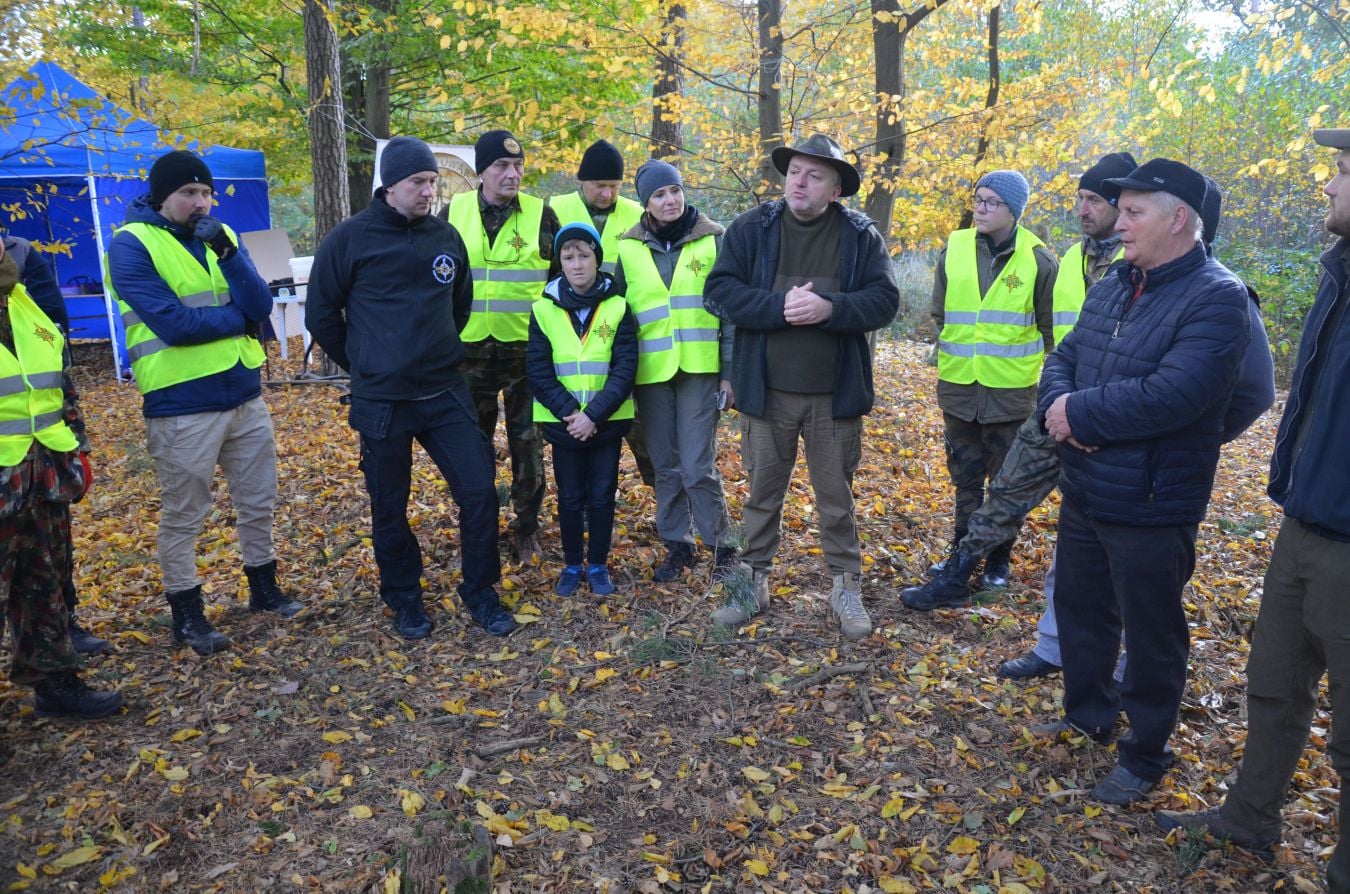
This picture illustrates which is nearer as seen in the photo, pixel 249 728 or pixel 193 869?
pixel 193 869

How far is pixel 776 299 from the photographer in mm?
4238

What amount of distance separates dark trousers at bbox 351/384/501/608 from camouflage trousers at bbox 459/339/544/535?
581mm

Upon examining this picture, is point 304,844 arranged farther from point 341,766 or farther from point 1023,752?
point 1023,752

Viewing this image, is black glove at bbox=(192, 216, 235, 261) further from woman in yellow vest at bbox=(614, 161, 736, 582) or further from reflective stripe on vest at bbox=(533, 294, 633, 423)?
woman in yellow vest at bbox=(614, 161, 736, 582)

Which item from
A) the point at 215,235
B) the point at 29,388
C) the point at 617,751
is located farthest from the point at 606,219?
the point at 617,751

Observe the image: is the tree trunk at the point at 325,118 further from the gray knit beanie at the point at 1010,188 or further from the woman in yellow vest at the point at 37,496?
the gray knit beanie at the point at 1010,188

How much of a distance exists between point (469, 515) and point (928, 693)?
2480 mm

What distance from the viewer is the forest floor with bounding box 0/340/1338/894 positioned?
9.93ft

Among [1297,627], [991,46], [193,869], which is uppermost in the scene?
[991,46]

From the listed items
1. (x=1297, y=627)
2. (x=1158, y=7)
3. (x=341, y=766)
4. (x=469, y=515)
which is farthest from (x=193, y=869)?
(x=1158, y=7)

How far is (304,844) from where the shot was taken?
3131mm

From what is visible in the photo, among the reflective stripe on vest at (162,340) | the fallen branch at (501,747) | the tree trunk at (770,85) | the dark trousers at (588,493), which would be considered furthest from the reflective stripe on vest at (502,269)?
the tree trunk at (770,85)

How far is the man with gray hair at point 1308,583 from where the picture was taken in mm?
2582

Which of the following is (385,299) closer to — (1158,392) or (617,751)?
(617,751)
